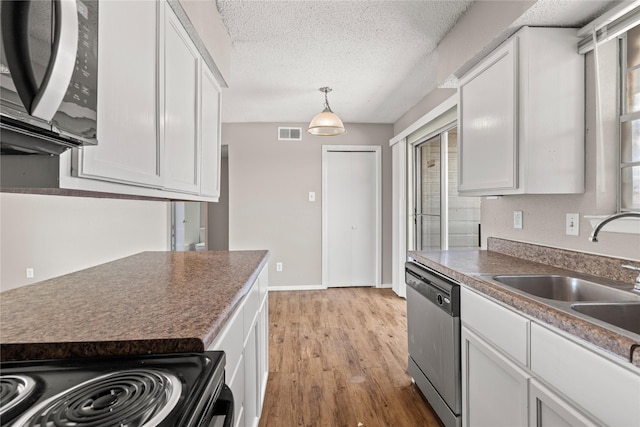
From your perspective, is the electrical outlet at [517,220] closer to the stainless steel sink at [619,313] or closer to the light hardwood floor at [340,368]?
the stainless steel sink at [619,313]

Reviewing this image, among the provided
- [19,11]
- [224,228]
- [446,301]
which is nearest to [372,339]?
[446,301]

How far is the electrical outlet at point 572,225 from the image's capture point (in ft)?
5.51

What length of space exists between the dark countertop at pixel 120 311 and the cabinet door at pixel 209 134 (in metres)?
0.64

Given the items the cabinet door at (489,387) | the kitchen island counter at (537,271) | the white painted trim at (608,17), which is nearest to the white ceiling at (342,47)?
the white painted trim at (608,17)

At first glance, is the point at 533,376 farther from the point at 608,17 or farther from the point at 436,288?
the point at 608,17

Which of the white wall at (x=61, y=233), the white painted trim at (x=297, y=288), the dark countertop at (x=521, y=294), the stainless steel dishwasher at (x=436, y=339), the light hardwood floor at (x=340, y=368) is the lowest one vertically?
the light hardwood floor at (x=340, y=368)

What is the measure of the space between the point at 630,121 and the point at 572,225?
0.53 m

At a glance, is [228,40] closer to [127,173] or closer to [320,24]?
[320,24]

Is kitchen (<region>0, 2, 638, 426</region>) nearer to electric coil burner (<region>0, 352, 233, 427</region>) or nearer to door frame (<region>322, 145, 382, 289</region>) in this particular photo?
door frame (<region>322, 145, 382, 289</region>)

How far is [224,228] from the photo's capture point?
6.23 meters

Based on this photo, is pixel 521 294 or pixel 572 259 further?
pixel 572 259

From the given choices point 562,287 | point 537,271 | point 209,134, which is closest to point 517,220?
point 537,271

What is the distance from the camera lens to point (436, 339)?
1.82 meters

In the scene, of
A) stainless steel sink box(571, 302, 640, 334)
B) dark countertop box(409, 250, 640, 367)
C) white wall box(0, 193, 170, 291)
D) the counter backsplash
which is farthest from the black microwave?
the counter backsplash
